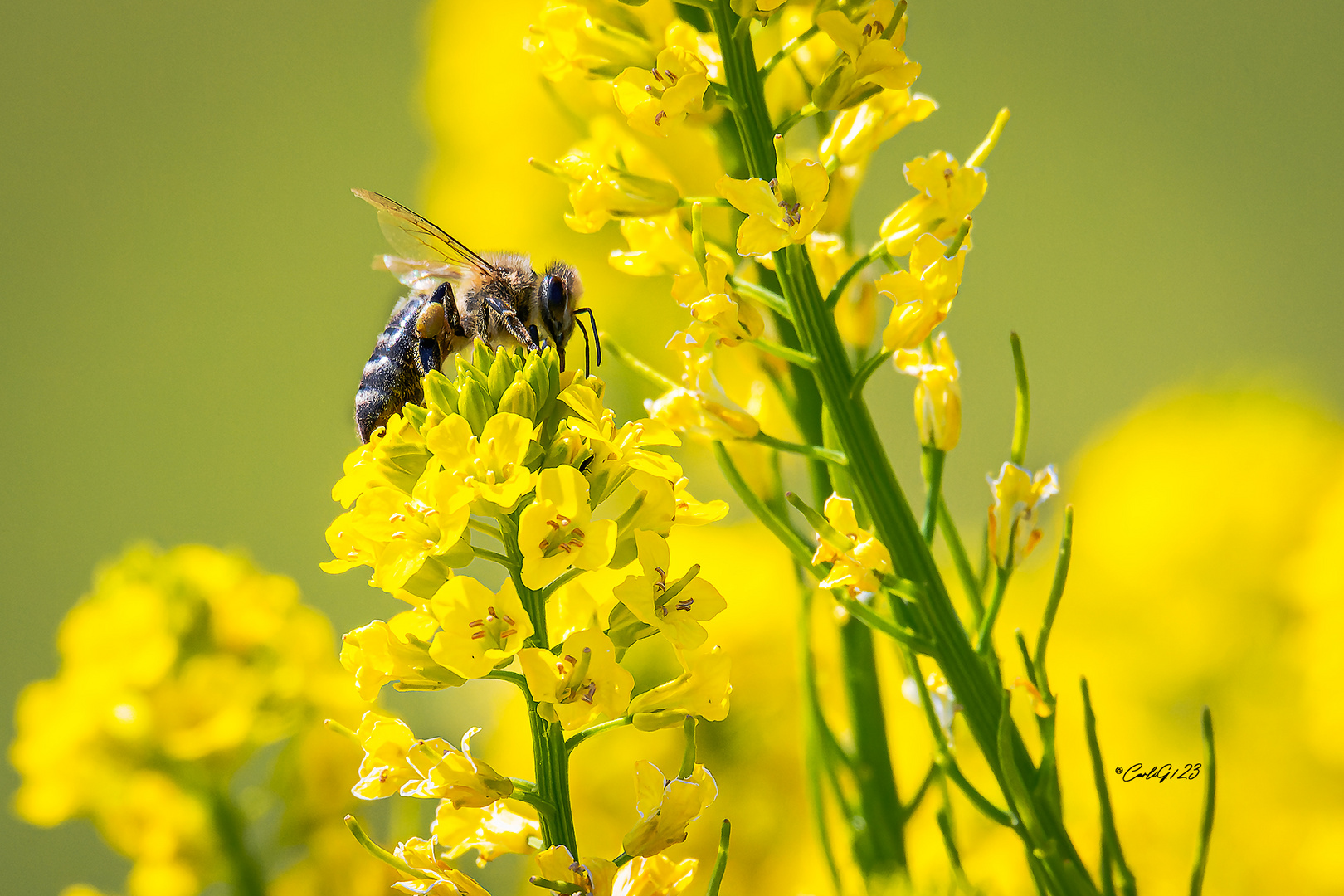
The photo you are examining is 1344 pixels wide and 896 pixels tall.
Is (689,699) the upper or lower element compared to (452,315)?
lower

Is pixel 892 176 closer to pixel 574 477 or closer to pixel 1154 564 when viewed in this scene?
pixel 1154 564

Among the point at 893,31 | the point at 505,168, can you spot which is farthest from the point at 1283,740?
the point at 505,168

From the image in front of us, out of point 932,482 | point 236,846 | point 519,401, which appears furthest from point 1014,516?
point 236,846

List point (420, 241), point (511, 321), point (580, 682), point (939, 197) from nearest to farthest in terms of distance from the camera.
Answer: point (580, 682) < point (939, 197) < point (511, 321) < point (420, 241)

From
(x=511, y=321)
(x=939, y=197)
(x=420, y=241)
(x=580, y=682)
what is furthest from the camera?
(x=420, y=241)

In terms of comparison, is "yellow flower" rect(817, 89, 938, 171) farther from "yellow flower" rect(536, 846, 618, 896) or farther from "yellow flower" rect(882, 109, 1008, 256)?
"yellow flower" rect(536, 846, 618, 896)

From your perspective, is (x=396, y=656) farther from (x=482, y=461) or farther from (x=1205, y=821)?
(x=1205, y=821)

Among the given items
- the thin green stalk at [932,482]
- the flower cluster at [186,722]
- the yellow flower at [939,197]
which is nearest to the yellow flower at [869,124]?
the yellow flower at [939,197]
